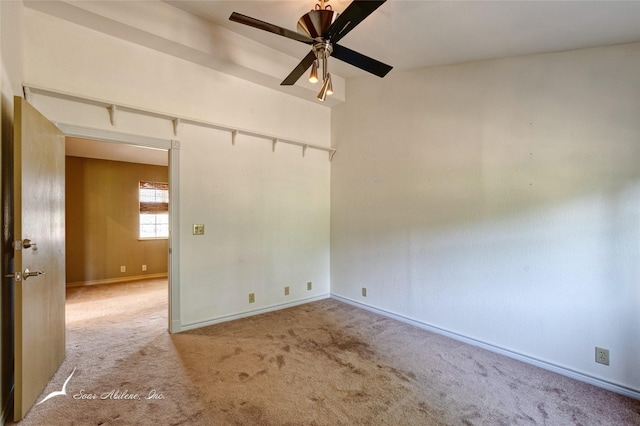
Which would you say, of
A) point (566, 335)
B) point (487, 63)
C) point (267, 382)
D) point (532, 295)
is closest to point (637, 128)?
point (487, 63)

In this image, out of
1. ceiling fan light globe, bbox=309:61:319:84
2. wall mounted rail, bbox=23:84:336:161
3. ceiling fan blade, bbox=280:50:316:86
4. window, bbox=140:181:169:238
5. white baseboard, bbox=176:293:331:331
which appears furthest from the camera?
window, bbox=140:181:169:238

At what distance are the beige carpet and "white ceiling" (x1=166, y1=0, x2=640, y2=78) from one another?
2737 mm

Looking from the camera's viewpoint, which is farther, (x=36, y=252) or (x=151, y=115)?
(x=151, y=115)

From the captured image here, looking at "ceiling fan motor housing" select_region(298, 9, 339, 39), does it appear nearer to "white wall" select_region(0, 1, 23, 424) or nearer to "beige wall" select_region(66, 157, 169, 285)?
"white wall" select_region(0, 1, 23, 424)

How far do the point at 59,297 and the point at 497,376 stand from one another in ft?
12.6

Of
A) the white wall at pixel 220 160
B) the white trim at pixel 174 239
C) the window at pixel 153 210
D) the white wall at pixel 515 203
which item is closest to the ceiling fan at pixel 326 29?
the white wall at pixel 515 203

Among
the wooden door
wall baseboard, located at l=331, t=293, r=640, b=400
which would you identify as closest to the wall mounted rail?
the wooden door

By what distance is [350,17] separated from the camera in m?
1.78

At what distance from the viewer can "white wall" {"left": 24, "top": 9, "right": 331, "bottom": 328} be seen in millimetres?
2672

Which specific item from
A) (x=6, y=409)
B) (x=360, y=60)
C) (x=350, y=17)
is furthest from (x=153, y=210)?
(x=350, y=17)

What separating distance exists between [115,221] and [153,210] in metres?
0.73

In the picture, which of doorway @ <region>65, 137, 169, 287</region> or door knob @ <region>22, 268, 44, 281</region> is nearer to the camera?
door knob @ <region>22, 268, 44, 281</region>

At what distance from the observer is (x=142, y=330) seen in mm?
3359

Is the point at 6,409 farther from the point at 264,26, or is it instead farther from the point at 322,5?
the point at 322,5
